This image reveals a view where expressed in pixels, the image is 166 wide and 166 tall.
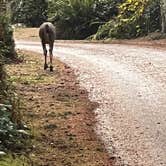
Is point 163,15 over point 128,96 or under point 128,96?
over

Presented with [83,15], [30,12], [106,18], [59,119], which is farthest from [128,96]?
[30,12]

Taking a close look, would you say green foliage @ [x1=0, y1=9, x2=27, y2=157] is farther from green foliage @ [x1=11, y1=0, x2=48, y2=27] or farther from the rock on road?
green foliage @ [x1=11, y1=0, x2=48, y2=27]

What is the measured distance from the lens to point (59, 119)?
10711 millimetres

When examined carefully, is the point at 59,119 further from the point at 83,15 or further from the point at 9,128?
the point at 83,15

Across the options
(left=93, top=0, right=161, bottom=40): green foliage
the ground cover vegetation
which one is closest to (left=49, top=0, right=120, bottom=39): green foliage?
(left=93, top=0, right=161, bottom=40): green foliage

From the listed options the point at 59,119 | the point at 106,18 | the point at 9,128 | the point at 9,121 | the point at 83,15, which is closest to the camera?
the point at 9,128

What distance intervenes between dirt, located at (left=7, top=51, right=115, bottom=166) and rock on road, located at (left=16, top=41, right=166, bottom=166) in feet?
0.83

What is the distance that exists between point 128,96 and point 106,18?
740 inches

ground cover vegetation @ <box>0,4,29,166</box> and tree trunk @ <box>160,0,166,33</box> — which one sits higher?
tree trunk @ <box>160,0,166,33</box>

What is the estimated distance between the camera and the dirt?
848cm

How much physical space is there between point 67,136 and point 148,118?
190cm

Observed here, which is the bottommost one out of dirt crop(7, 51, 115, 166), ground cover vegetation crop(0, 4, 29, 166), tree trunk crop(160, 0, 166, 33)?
dirt crop(7, 51, 115, 166)

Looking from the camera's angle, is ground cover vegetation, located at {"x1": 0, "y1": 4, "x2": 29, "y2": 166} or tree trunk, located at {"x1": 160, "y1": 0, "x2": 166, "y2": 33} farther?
tree trunk, located at {"x1": 160, "y1": 0, "x2": 166, "y2": 33}

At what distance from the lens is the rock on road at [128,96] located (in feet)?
29.5
